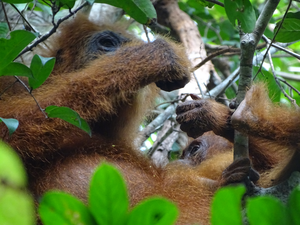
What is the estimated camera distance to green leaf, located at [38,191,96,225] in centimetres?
94

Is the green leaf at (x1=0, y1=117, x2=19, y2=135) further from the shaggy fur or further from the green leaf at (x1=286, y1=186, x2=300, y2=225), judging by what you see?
the green leaf at (x1=286, y1=186, x2=300, y2=225)

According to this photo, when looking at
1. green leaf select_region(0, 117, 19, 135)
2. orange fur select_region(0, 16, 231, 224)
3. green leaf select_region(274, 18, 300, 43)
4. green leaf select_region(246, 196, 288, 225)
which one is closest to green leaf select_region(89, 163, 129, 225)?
green leaf select_region(246, 196, 288, 225)

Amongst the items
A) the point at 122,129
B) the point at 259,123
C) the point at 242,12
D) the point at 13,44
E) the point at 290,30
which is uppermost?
the point at 13,44

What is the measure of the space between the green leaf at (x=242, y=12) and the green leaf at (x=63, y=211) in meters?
1.87

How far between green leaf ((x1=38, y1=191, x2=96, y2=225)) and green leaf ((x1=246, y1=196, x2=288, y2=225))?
1.32 ft

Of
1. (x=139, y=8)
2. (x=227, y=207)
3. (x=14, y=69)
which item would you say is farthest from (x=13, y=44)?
(x=227, y=207)

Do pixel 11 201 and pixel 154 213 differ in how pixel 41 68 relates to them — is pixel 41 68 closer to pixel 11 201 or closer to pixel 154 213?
pixel 11 201

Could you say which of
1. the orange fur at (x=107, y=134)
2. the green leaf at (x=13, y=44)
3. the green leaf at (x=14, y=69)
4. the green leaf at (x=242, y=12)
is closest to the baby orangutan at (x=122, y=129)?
the orange fur at (x=107, y=134)

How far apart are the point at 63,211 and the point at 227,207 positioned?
16.1 inches

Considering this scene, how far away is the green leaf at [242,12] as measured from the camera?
97.7 inches

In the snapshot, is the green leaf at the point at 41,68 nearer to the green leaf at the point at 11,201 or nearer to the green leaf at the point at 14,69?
the green leaf at the point at 14,69

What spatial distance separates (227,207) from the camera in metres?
0.90

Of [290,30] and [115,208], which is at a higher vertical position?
[115,208]

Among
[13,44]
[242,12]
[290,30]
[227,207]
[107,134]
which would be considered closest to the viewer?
[227,207]
